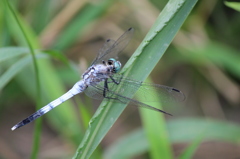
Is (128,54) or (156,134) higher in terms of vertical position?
(128,54)

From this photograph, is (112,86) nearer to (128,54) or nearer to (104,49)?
(104,49)

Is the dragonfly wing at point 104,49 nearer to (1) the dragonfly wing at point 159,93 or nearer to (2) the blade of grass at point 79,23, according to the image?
(1) the dragonfly wing at point 159,93

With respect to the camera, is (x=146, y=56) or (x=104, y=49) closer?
(x=146, y=56)

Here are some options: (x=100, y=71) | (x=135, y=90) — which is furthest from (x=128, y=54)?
(x=135, y=90)

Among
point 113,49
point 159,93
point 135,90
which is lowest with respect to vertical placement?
point 135,90

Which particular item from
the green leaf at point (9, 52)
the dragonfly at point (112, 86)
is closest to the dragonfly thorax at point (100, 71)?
the dragonfly at point (112, 86)

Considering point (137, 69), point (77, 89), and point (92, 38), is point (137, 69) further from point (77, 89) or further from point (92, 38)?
point (92, 38)

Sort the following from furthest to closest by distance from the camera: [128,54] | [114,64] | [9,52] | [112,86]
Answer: [128,54]
[114,64]
[112,86]
[9,52]

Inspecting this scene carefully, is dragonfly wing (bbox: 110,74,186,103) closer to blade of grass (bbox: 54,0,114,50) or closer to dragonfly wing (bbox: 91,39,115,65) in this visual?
dragonfly wing (bbox: 91,39,115,65)
